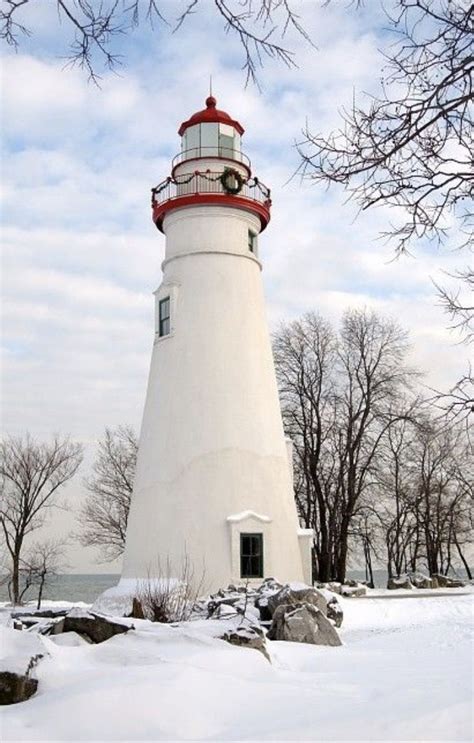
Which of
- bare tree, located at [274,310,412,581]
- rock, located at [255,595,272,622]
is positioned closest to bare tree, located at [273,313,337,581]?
bare tree, located at [274,310,412,581]

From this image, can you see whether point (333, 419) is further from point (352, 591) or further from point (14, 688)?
point (14, 688)

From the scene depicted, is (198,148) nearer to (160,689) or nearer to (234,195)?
(234,195)

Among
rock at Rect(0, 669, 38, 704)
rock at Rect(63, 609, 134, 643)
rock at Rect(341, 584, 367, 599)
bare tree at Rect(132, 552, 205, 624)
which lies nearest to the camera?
rock at Rect(0, 669, 38, 704)

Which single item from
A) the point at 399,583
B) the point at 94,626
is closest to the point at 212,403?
the point at 94,626

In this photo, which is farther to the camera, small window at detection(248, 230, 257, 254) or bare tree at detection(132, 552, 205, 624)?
small window at detection(248, 230, 257, 254)

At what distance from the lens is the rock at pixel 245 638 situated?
27.3 ft

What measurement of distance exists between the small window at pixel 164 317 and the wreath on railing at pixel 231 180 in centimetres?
347

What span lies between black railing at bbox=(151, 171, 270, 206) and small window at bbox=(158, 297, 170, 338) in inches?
115

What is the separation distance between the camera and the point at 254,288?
21.5 meters

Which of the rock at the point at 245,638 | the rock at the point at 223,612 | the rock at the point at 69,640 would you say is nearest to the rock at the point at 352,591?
the rock at the point at 223,612

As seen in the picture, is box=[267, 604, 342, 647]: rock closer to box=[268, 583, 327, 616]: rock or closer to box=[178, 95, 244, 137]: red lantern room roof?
box=[268, 583, 327, 616]: rock

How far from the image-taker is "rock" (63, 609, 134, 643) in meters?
8.57

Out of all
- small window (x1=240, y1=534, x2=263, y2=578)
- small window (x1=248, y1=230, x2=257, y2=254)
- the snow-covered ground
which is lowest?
the snow-covered ground

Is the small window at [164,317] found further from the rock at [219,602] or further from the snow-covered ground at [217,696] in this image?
the snow-covered ground at [217,696]
